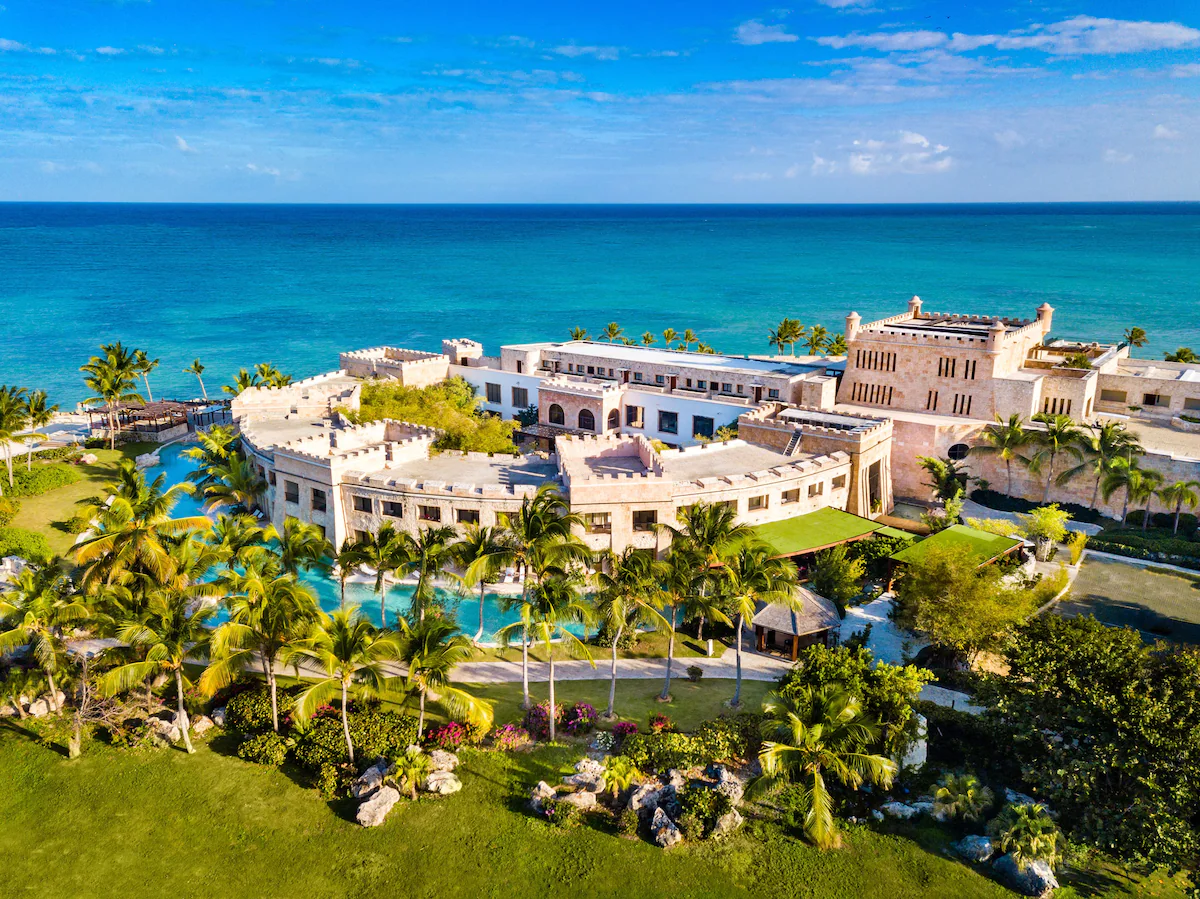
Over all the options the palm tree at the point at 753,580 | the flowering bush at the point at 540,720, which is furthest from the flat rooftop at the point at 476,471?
the palm tree at the point at 753,580

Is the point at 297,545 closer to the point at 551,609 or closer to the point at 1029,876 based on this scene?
the point at 551,609

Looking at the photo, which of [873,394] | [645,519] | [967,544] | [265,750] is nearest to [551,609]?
[265,750]

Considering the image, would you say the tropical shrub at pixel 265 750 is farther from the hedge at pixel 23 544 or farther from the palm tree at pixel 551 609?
the hedge at pixel 23 544

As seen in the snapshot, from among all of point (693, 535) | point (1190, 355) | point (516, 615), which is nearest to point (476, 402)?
point (516, 615)

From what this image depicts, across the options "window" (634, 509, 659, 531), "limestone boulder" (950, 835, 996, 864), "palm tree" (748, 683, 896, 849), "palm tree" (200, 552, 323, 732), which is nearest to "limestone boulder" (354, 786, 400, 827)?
"palm tree" (200, 552, 323, 732)

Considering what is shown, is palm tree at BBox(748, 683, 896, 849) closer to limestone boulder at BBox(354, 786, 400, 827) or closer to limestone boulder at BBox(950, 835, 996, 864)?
limestone boulder at BBox(950, 835, 996, 864)
